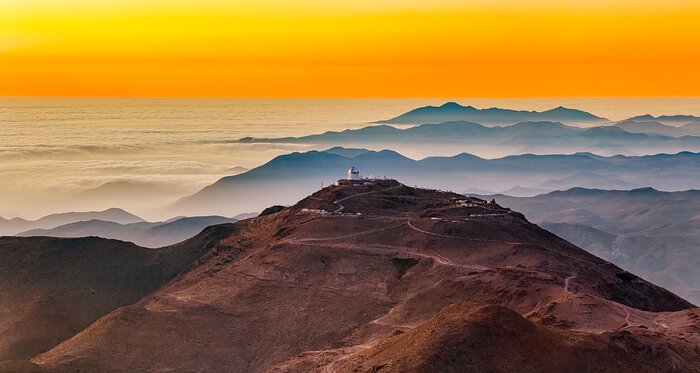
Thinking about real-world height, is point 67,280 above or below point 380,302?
above

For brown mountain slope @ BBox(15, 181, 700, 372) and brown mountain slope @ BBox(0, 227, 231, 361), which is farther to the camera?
brown mountain slope @ BBox(0, 227, 231, 361)

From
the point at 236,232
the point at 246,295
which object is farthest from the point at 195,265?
the point at 246,295

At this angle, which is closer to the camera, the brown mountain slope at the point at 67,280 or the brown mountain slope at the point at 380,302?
the brown mountain slope at the point at 380,302

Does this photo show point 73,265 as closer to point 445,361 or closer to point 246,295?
point 246,295
